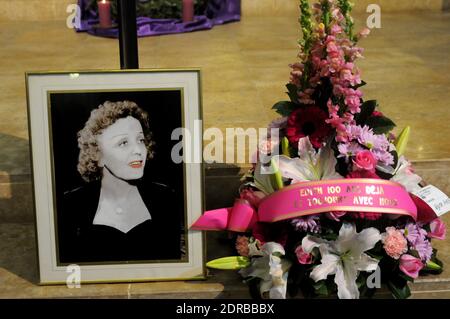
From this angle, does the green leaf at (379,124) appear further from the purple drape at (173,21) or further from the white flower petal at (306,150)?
the purple drape at (173,21)

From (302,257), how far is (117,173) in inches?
16.4

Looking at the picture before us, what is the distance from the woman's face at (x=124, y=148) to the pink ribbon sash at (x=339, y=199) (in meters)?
0.29

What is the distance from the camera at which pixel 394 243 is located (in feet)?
4.93

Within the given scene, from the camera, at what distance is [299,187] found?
1544 millimetres

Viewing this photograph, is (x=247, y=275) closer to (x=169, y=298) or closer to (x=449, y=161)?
(x=169, y=298)

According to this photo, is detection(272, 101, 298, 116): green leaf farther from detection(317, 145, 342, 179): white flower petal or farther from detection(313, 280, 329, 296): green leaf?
detection(313, 280, 329, 296): green leaf

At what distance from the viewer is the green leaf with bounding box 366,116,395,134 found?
1.64m

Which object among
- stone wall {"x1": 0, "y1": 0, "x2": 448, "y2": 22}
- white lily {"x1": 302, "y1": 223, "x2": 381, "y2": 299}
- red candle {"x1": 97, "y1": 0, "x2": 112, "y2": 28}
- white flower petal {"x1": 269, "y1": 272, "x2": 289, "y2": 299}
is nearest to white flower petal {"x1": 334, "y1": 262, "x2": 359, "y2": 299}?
white lily {"x1": 302, "y1": 223, "x2": 381, "y2": 299}

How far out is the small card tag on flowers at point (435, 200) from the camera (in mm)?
1642

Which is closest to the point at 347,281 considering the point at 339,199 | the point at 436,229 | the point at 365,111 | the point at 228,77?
the point at 339,199

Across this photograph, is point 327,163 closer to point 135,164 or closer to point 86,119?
point 135,164

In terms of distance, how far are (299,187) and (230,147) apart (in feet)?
1.78
